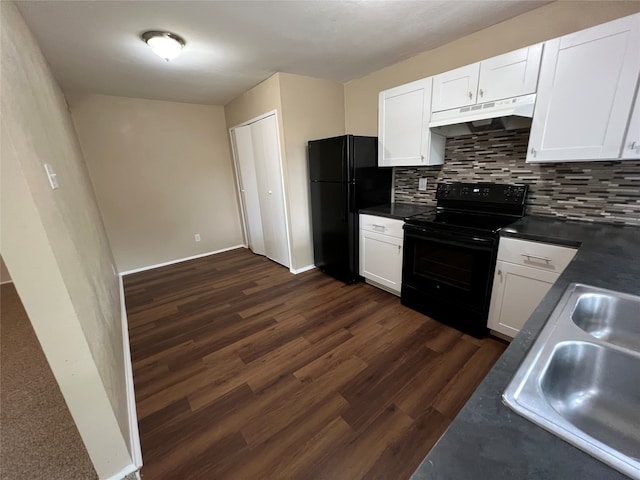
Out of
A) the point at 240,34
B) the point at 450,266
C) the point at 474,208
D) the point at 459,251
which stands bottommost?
the point at 450,266

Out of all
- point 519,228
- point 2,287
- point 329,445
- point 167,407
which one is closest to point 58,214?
point 167,407

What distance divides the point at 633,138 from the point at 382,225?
164 cm

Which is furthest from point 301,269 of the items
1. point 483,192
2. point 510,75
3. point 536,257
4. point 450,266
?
point 510,75

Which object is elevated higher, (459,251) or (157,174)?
(157,174)

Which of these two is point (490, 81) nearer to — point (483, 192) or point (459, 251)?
point (483, 192)

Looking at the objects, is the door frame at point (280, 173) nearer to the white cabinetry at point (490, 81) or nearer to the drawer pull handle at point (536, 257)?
the white cabinetry at point (490, 81)

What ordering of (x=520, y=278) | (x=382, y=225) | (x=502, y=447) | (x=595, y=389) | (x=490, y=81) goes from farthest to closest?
(x=382, y=225), (x=490, y=81), (x=520, y=278), (x=595, y=389), (x=502, y=447)

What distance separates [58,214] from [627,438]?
79.7 inches

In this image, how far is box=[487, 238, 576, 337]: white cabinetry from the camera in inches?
62.7

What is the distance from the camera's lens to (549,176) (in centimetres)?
195

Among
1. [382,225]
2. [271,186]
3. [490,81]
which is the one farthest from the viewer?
[271,186]

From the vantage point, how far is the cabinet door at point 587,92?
1.40 metres

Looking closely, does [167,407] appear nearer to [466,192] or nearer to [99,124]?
[466,192]

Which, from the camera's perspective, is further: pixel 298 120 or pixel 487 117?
pixel 298 120
